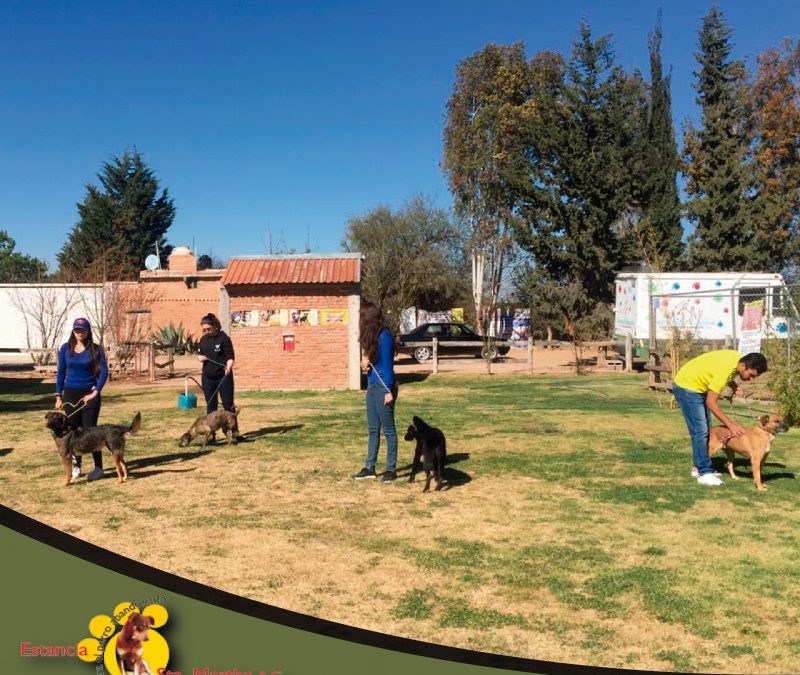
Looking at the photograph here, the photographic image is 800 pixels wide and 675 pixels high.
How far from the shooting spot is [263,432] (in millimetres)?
11109

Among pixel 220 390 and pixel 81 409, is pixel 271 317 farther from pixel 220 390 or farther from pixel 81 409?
pixel 81 409

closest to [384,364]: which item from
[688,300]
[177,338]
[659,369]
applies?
[659,369]

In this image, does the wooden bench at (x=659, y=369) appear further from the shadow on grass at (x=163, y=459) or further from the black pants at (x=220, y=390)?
the shadow on grass at (x=163, y=459)

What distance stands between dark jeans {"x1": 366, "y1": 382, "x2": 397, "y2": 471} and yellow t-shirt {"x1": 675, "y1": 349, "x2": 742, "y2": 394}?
2939 mm

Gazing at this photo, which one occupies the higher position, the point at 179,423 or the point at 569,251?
the point at 569,251

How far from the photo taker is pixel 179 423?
39.7 feet

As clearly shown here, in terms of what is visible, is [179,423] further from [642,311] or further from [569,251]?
[569,251]

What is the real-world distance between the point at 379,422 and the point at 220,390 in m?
3.44

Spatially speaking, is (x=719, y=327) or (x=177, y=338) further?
(x=177, y=338)

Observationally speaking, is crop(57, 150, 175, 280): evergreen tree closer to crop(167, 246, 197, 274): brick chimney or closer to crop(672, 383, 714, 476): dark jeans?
crop(167, 246, 197, 274): brick chimney

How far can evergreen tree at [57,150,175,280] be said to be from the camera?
49.9m

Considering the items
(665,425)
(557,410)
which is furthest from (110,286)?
(665,425)

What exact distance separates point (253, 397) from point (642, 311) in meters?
12.4

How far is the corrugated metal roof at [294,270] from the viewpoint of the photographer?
56.9ft
